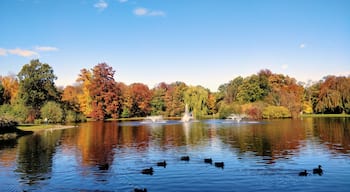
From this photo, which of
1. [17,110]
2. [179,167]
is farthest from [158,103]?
[179,167]

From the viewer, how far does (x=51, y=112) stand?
67.3 m

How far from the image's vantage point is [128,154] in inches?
1009

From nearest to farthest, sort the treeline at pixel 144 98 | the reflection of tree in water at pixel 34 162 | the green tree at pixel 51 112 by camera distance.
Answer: the reflection of tree in water at pixel 34 162
the green tree at pixel 51 112
the treeline at pixel 144 98

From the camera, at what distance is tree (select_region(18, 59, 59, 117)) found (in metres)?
69.8

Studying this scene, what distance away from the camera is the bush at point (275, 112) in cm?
7815

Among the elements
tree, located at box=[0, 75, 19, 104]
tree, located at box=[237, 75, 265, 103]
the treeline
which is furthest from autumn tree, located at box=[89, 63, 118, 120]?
tree, located at box=[237, 75, 265, 103]

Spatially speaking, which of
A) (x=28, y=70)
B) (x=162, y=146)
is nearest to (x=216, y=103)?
(x=28, y=70)

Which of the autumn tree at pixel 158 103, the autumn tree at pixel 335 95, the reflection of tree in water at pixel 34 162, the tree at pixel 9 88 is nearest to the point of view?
the reflection of tree in water at pixel 34 162

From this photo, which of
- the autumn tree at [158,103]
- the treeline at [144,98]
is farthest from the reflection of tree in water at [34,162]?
the autumn tree at [158,103]

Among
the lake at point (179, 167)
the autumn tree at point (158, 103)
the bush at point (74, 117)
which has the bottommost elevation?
the lake at point (179, 167)

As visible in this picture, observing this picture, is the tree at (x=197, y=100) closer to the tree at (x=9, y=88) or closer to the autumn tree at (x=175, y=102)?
the autumn tree at (x=175, y=102)

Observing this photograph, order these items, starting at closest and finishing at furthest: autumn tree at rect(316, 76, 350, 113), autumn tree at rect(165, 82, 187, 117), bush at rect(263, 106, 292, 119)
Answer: bush at rect(263, 106, 292, 119), autumn tree at rect(316, 76, 350, 113), autumn tree at rect(165, 82, 187, 117)

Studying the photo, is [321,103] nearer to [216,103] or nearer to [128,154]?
[216,103]

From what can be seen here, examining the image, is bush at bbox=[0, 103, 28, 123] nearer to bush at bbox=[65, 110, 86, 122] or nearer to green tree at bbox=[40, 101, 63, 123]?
green tree at bbox=[40, 101, 63, 123]
